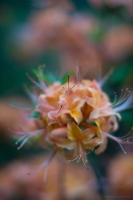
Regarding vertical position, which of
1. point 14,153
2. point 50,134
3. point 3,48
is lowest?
point 14,153

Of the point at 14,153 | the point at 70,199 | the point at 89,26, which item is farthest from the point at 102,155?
the point at 89,26

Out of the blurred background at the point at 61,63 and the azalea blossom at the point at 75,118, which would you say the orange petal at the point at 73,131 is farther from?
the blurred background at the point at 61,63

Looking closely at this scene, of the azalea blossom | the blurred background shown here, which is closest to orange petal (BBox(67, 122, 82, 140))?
the azalea blossom

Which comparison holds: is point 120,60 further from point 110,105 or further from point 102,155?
point 110,105

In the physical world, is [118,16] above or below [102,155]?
above

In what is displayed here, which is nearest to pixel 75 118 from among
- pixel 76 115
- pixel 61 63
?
pixel 76 115

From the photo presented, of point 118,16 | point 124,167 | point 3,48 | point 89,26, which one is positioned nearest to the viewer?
point 124,167

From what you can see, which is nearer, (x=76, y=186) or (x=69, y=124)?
(x=69, y=124)

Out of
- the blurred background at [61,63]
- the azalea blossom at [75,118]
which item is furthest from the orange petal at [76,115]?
the blurred background at [61,63]

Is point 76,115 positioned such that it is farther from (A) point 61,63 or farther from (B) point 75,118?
(A) point 61,63
